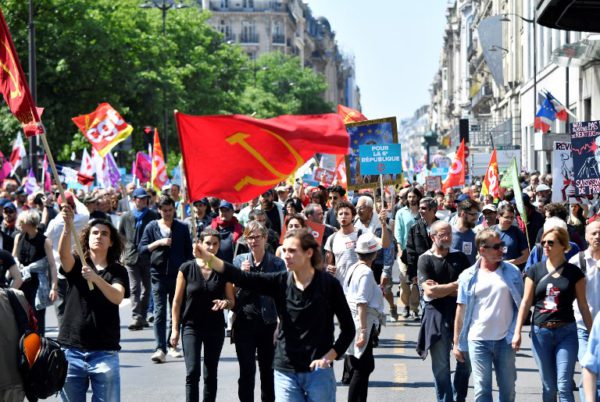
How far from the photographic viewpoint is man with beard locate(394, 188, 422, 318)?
1647 centimetres

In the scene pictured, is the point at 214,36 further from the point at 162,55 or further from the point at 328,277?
the point at 328,277

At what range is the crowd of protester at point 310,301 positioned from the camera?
23.5 feet

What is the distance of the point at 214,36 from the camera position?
77.1 m

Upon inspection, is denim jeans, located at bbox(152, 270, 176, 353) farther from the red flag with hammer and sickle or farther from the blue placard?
the red flag with hammer and sickle

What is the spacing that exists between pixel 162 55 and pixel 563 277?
4876 centimetres

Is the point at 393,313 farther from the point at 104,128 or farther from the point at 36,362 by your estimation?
the point at 104,128

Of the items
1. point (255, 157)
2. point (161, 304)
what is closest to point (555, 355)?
point (255, 157)

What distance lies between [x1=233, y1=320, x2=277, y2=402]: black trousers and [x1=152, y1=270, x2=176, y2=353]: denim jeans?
9.85 ft

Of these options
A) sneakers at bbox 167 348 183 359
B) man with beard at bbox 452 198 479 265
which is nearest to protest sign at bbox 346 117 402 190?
man with beard at bbox 452 198 479 265

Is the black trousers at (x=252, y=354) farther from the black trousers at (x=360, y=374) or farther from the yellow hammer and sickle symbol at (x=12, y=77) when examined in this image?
the yellow hammer and sickle symbol at (x=12, y=77)

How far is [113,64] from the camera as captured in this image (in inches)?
1890

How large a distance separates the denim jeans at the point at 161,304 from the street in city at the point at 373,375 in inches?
9.4

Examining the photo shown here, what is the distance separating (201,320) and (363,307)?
1339 millimetres

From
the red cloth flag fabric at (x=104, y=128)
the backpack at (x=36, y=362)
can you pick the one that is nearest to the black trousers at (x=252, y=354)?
the backpack at (x=36, y=362)
